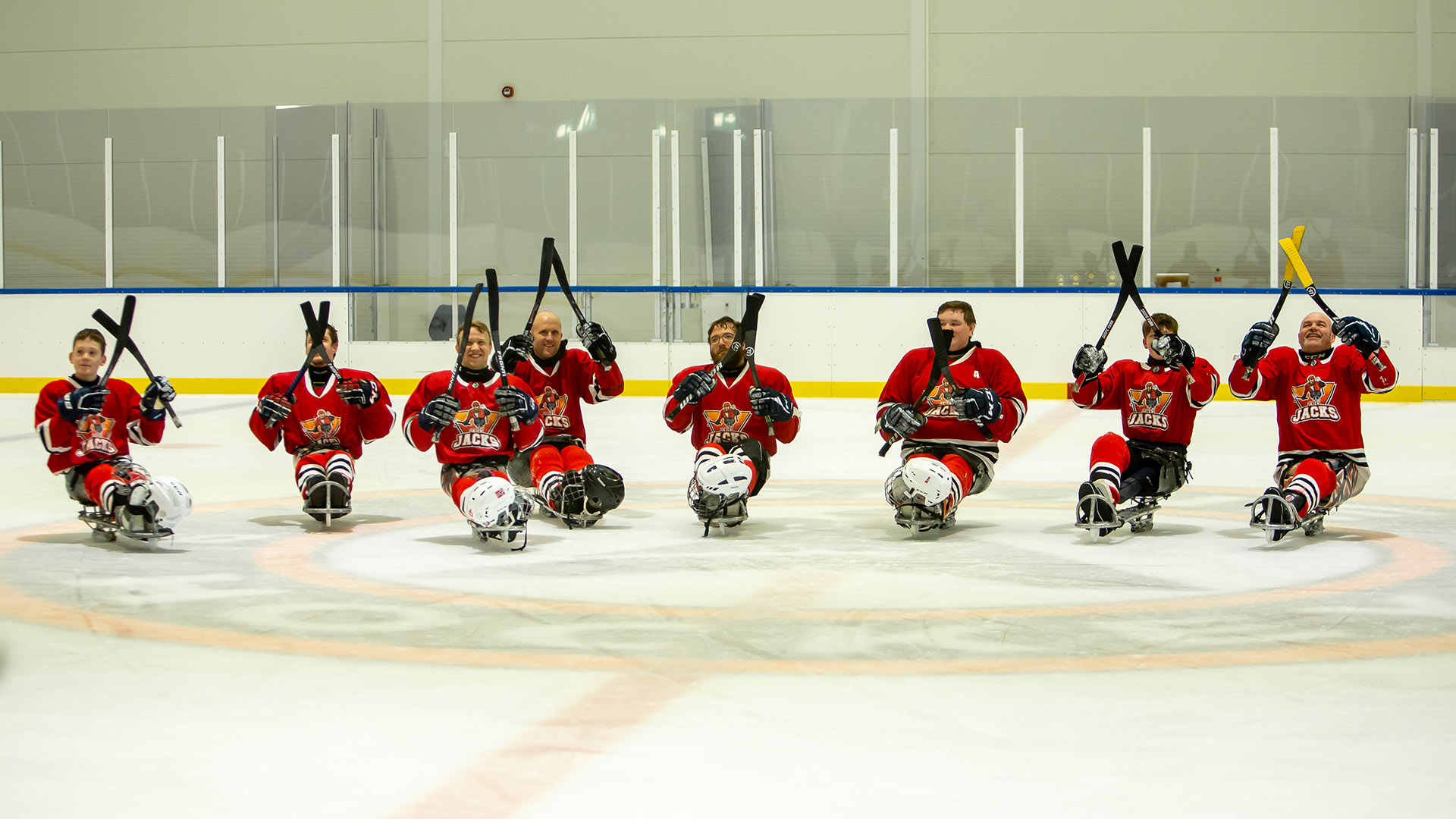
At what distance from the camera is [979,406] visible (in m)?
4.97

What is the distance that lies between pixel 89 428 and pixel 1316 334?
4617 mm

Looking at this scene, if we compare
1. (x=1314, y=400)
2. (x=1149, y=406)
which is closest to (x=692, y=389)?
(x=1149, y=406)

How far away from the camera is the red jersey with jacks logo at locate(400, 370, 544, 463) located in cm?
514

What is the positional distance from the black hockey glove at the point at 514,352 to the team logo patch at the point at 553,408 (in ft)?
0.54

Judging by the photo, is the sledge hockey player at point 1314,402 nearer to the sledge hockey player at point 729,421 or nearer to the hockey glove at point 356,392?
the sledge hockey player at point 729,421

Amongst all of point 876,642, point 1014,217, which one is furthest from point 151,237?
point 876,642

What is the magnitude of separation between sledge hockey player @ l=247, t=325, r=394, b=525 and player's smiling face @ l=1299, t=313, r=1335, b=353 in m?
3.61

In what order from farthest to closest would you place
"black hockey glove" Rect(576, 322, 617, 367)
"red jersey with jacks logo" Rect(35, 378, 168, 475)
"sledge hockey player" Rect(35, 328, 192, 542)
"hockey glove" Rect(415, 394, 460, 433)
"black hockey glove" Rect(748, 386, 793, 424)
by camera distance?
"black hockey glove" Rect(576, 322, 617, 367) < "black hockey glove" Rect(748, 386, 793, 424) < "hockey glove" Rect(415, 394, 460, 433) < "red jersey with jacks logo" Rect(35, 378, 168, 475) < "sledge hockey player" Rect(35, 328, 192, 542)

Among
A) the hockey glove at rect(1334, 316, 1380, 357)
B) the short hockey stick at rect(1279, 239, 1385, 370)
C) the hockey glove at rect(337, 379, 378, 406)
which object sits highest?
the short hockey stick at rect(1279, 239, 1385, 370)

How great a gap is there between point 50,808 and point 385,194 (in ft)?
41.1

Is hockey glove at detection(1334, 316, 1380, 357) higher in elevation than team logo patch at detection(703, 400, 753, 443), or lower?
higher

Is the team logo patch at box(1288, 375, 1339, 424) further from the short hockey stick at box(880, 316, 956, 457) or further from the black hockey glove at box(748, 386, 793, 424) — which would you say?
the black hockey glove at box(748, 386, 793, 424)

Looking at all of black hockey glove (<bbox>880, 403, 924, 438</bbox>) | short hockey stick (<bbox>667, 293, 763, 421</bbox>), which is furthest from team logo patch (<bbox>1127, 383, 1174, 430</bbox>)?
short hockey stick (<bbox>667, 293, 763, 421</bbox>)

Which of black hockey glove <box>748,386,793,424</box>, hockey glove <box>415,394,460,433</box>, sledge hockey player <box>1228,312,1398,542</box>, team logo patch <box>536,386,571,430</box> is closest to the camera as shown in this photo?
sledge hockey player <box>1228,312,1398,542</box>
